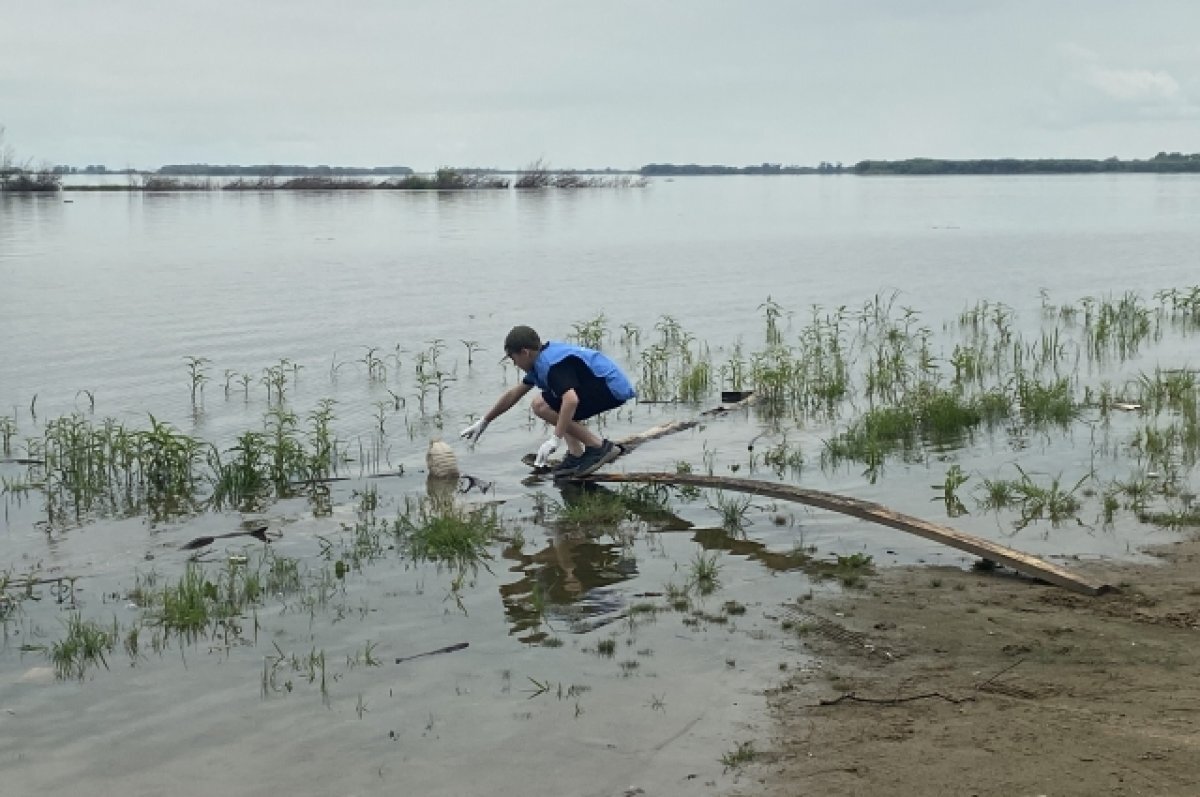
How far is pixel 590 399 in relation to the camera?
1063 cm

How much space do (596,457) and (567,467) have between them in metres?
0.27

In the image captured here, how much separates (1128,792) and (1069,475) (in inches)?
237

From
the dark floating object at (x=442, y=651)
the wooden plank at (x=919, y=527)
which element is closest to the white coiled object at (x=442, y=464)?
the wooden plank at (x=919, y=527)

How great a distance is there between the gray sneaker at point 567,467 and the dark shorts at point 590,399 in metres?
0.35

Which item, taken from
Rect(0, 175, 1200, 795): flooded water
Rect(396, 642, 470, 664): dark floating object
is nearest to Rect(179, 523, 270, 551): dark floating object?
Rect(0, 175, 1200, 795): flooded water

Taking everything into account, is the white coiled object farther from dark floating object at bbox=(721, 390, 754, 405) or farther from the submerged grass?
dark floating object at bbox=(721, 390, 754, 405)

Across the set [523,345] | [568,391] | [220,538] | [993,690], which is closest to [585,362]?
[568,391]

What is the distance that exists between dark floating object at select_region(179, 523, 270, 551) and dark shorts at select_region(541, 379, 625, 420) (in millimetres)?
2555

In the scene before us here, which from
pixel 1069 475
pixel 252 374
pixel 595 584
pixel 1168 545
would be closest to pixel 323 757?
pixel 595 584

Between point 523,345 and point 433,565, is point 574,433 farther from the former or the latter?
point 433,565

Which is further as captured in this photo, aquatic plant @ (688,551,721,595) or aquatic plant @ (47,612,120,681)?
aquatic plant @ (688,551,721,595)

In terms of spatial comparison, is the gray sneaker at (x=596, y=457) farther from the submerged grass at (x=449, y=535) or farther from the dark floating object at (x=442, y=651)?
the dark floating object at (x=442, y=651)

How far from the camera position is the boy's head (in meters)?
10.1

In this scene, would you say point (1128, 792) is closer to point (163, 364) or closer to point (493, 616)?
point (493, 616)
